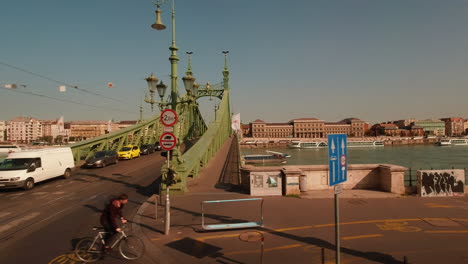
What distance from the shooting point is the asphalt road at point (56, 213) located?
223 inches

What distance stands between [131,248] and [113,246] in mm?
387

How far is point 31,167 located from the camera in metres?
12.7

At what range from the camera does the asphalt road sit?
5664mm

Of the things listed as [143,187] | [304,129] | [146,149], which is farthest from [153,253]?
[304,129]

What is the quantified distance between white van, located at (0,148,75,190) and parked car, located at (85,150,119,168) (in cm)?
393

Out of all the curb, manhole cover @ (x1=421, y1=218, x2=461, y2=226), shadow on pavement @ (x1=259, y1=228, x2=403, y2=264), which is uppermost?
manhole cover @ (x1=421, y1=218, x2=461, y2=226)

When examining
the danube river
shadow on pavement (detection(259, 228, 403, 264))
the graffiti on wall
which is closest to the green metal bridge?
shadow on pavement (detection(259, 228, 403, 264))

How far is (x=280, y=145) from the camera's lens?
374 ft

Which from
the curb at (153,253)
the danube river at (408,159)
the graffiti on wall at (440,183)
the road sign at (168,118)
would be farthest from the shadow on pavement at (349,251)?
the danube river at (408,159)

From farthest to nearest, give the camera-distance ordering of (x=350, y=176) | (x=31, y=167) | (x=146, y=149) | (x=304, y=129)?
(x=304, y=129) → (x=146, y=149) → (x=31, y=167) → (x=350, y=176)

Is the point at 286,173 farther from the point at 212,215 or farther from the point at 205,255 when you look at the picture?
the point at 205,255

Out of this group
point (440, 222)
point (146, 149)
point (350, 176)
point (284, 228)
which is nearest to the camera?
point (284, 228)

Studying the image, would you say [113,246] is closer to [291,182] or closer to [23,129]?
[291,182]

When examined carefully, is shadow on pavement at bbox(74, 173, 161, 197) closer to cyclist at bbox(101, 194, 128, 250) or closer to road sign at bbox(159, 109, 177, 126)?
road sign at bbox(159, 109, 177, 126)
